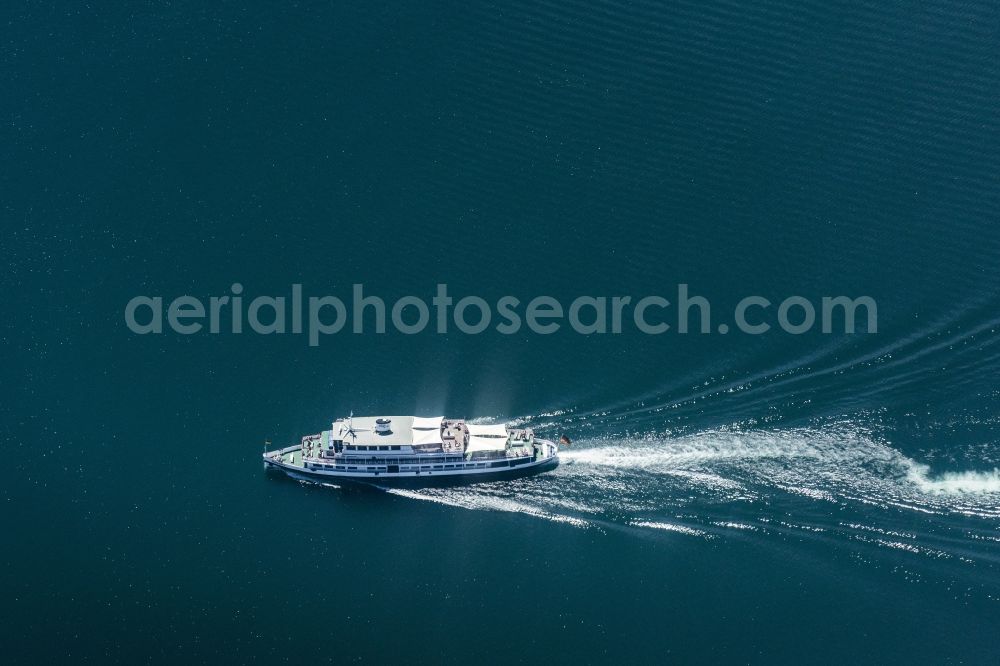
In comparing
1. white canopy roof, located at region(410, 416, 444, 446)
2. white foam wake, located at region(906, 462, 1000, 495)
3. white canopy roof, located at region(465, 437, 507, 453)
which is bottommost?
white foam wake, located at region(906, 462, 1000, 495)

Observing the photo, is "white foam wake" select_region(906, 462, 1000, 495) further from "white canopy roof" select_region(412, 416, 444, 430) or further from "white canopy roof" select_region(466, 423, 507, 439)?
"white canopy roof" select_region(412, 416, 444, 430)

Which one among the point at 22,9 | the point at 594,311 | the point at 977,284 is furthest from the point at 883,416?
the point at 22,9

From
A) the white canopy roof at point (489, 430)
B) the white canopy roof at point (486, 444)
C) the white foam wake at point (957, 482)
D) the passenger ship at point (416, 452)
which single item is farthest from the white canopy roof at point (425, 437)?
the white foam wake at point (957, 482)

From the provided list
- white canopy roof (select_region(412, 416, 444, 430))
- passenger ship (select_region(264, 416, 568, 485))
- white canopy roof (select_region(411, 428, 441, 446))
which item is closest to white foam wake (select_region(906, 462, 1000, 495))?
passenger ship (select_region(264, 416, 568, 485))

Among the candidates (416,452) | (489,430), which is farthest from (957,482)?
(416,452)

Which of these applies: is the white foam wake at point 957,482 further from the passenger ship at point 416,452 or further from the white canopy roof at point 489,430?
the white canopy roof at point 489,430

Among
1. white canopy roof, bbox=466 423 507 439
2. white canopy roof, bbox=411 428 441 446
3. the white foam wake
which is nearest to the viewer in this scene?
the white foam wake

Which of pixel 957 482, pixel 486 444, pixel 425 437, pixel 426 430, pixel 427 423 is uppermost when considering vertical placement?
pixel 427 423

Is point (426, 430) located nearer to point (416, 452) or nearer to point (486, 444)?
point (416, 452)
